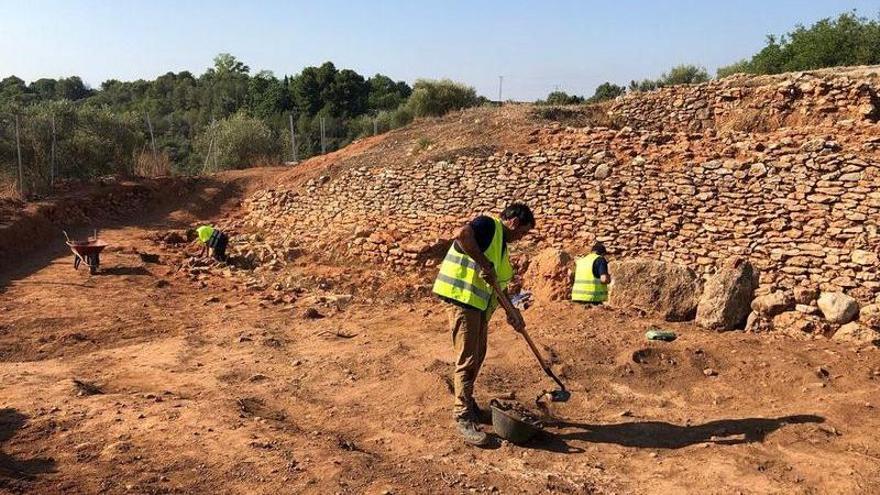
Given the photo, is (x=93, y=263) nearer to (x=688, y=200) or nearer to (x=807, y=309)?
(x=688, y=200)

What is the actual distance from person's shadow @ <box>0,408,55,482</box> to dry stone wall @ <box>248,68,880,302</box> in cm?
651

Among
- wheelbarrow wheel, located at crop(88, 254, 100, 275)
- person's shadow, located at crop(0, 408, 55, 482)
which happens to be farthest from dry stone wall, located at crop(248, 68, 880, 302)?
person's shadow, located at crop(0, 408, 55, 482)

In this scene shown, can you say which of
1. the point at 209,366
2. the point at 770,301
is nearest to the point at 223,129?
the point at 209,366

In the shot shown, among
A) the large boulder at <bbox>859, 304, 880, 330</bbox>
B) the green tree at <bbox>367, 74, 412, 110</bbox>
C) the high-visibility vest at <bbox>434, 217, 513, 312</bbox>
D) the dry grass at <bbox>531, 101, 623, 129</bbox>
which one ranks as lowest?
the large boulder at <bbox>859, 304, 880, 330</bbox>

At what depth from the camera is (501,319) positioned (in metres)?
7.87

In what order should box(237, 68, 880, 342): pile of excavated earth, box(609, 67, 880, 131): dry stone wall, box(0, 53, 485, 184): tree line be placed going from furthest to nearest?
1. box(0, 53, 485, 184): tree line
2. box(609, 67, 880, 131): dry stone wall
3. box(237, 68, 880, 342): pile of excavated earth

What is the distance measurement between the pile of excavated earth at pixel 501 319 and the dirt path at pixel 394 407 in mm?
26

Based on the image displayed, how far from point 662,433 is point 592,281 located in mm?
3263

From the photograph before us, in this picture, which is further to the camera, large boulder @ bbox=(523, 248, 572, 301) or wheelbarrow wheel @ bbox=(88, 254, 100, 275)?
wheelbarrow wheel @ bbox=(88, 254, 100, 275)

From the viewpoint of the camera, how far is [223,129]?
857 inches

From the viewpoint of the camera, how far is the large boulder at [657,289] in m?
7.31

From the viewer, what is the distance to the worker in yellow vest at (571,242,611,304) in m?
7.52

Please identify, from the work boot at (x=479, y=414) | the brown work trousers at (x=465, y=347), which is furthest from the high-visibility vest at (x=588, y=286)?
the brown work trousers at (x=465, y=347)

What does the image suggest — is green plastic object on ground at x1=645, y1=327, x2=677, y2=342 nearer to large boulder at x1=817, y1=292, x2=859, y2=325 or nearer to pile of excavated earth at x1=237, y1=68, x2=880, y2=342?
pile of excavated earth at x1=237, y1=68, x2=880, y2=342
